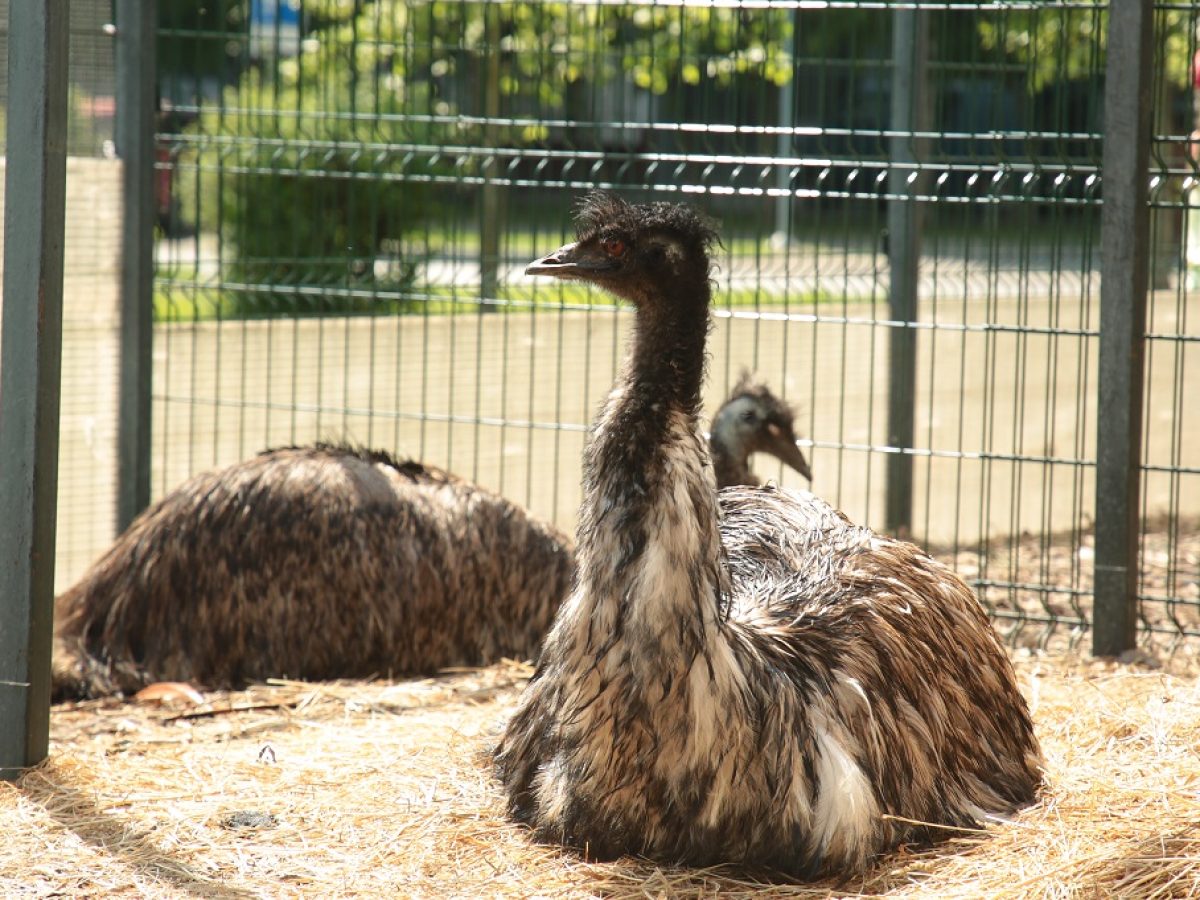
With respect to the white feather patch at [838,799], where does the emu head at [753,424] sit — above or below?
above

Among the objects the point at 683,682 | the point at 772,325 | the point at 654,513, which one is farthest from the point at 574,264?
the point at 772,325

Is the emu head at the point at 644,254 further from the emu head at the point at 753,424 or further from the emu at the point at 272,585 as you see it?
the emu head at the point at 753,424

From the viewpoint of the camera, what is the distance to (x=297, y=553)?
229 inches

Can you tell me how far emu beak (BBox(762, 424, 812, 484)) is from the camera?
6.66 meters

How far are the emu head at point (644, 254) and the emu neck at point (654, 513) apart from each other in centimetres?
6

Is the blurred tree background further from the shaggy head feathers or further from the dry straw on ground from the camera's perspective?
the shaggy head feathers

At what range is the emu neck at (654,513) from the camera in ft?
11.3

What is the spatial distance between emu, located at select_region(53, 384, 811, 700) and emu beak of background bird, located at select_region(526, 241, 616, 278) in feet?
7.38

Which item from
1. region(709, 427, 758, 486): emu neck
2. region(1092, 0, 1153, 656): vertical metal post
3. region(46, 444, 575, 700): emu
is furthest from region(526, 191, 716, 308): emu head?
region(709, 427, 758, 486): emu neck

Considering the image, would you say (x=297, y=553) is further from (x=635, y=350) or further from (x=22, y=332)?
(x=635, y=350)

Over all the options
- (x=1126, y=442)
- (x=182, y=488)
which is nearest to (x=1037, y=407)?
(x=1126, y=442)

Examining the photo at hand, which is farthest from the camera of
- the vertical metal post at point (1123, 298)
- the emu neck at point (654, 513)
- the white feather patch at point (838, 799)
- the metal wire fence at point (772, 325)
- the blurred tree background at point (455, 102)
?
the blurred tree background at point (455, 102)

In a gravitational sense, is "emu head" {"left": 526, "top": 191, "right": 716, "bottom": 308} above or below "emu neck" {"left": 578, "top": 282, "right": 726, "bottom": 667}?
above

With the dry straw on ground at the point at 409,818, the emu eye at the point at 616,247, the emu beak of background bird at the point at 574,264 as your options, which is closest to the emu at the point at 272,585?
the dry straw on ground at the point at 409,818
